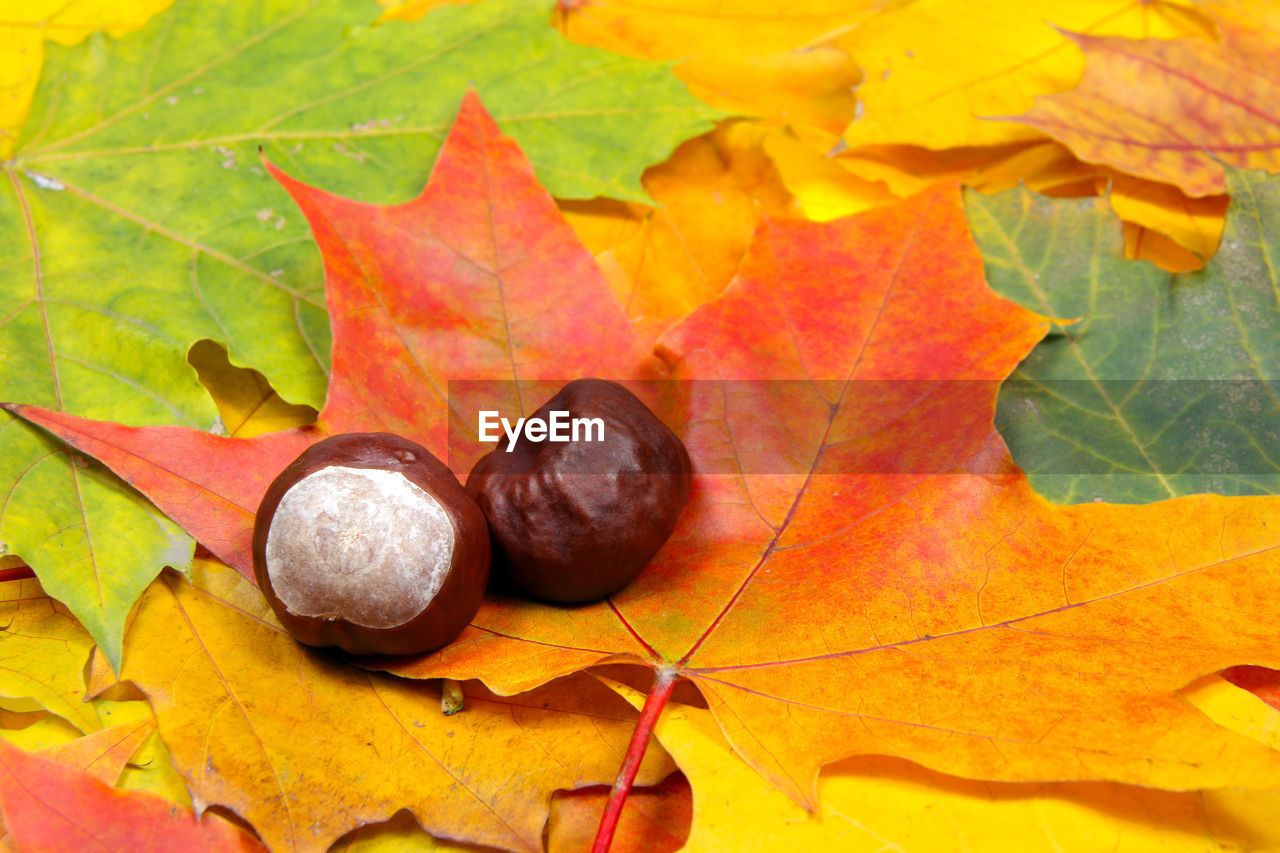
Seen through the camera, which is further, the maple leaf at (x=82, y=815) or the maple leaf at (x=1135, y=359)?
the maple leaf at (x=1135, y=359)

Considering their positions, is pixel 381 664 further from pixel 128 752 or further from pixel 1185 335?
pixel 1185 335

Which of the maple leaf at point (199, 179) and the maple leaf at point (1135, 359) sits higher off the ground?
the maple leaf at point (199, 179)

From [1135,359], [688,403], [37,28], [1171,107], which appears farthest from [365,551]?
[1171,107]

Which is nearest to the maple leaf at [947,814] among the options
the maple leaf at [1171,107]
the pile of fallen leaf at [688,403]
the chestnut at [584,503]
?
the pile of fallen leaf at [688,403]

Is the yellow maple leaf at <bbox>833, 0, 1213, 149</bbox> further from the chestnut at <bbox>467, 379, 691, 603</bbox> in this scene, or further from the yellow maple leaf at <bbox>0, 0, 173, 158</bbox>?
the yellow maple leaf at <bbox>0, 0, 173, 158</bbox>

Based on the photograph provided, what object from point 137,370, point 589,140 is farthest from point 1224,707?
point 137,370

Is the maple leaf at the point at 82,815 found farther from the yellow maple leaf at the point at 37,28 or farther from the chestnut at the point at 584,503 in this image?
the yellow maple leaf at the point at 37,28

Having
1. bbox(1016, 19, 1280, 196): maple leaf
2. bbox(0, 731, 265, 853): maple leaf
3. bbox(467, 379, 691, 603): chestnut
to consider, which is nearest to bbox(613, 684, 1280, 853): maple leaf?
bbox(467, 379, 691, 603): chestnut
